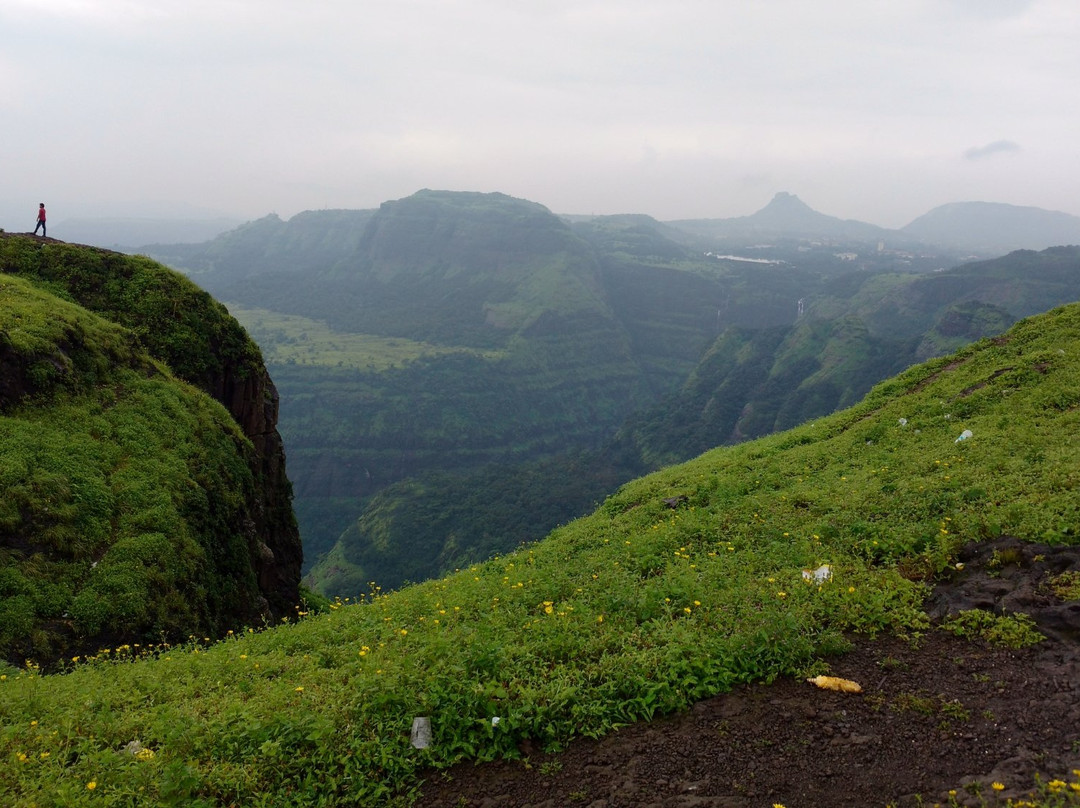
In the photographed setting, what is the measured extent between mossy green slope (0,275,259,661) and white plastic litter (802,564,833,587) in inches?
492

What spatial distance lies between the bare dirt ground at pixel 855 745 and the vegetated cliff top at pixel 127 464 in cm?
727

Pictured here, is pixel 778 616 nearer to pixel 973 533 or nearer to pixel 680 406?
pixel 973 533

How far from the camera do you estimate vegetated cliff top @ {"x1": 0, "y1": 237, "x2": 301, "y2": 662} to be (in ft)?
39.4

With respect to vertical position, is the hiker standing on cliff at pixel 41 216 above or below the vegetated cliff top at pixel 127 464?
above

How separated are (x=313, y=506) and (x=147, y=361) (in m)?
149

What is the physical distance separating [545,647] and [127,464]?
517 inches

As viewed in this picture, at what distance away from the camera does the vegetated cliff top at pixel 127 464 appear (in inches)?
473

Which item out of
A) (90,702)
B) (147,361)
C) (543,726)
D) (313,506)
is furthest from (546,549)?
(313,506)

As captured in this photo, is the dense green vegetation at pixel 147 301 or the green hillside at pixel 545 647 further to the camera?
the dense green vegetation at pixel 147 301

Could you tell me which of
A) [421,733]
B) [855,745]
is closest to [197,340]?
[421,733]

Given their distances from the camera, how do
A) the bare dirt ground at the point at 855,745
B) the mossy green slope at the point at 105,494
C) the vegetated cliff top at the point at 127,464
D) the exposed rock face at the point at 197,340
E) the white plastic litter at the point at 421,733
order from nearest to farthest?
1. the bare dirt ground at the point at 855,745
2. the white plastic litter at the point at 421,733
3. the mossy green slope at the point at 105,494
4. the vegetated cliff top at the point at 127,464
5. the exposed rock face at the point at 197,340

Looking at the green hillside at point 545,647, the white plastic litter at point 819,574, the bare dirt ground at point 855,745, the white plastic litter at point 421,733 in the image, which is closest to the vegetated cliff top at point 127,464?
the green hillside at point 545,647

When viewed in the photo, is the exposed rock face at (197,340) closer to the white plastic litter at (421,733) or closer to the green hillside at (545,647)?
the green hillside at (545,647)

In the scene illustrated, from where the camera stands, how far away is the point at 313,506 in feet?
518
